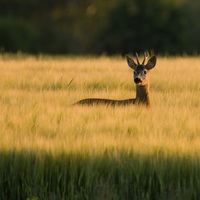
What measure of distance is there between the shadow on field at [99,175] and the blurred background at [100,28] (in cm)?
2954

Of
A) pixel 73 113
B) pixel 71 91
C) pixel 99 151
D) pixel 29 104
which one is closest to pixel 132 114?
pixel 73 113

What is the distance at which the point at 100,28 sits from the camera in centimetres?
4372

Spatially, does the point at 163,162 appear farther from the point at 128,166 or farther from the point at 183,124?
the point at 183,124

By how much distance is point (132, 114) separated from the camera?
10109mm

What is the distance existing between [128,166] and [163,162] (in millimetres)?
316

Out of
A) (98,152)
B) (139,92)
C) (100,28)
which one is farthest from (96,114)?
(100,28)

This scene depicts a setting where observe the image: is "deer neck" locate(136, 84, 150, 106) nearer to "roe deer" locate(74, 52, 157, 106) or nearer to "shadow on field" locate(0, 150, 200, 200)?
"roe deer" locate(74, 52, 157, 106)

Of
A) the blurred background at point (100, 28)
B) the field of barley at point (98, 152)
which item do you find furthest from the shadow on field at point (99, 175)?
the blurred background at point (100, 28)

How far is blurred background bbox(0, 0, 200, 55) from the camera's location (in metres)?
40.8

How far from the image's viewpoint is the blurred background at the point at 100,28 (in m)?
40.8

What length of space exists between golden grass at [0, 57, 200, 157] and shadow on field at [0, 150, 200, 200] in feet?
0.28

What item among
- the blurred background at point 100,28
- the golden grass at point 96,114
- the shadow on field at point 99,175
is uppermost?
the blurred background at point 100,28

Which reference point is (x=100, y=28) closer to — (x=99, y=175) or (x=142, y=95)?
(x=142, y=95)

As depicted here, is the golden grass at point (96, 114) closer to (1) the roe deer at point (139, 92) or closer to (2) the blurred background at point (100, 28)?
(1) the roe deer at point (139, 92)
